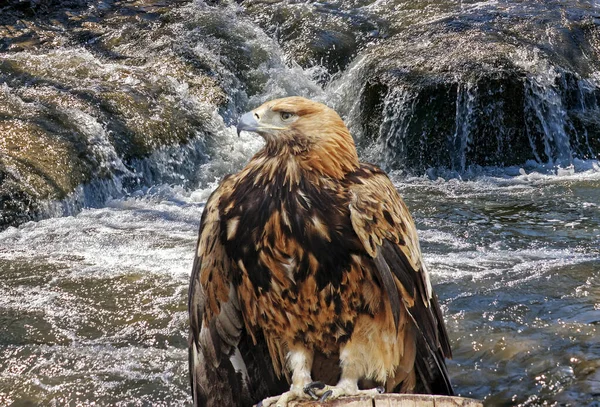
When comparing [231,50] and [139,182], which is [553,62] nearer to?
[231,50]

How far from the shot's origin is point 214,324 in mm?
3537

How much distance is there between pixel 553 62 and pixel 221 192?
9445 mm

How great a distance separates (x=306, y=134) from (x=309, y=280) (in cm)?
59

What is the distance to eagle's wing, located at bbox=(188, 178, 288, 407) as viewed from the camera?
3.44 meters

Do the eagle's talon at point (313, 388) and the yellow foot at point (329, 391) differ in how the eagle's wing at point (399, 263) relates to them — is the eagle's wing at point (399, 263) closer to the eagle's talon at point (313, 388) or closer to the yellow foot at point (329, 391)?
the yellow foot at point (329, 391)

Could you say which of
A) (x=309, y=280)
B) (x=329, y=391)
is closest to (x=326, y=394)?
(x=329, y=391)

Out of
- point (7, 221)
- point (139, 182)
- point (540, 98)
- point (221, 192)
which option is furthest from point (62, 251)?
point (540, 98)

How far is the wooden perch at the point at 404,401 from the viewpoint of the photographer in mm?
2773

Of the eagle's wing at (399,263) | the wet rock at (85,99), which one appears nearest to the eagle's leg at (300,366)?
the eagle's wing at (399,263)

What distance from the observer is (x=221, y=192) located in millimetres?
3518

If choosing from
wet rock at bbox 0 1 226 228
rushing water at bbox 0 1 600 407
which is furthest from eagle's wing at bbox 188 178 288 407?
wet rock at bbox 0 1 226 228

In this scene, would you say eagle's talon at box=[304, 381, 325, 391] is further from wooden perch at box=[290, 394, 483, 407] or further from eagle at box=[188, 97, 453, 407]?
wooden perch at box=[290, 394, 483, 407]

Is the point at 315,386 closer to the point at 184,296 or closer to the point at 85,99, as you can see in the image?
the point at 184,296

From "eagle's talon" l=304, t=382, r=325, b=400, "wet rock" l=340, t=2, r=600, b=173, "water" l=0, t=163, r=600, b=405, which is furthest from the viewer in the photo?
"wet rock" l=340, t=2, r=600, b=173
